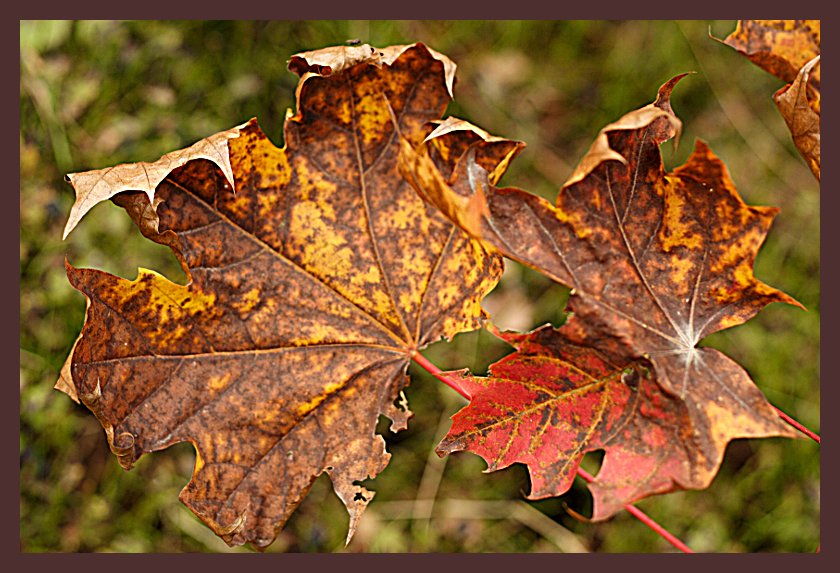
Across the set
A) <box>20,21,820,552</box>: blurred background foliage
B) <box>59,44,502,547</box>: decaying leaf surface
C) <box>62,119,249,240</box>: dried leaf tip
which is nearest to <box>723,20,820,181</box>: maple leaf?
<box>59,44,502,547</box>: decaying leaf surface

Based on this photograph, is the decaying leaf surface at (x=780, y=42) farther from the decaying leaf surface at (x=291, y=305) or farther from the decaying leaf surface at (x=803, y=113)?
the decaying leaf surface at (x=291, y=305)

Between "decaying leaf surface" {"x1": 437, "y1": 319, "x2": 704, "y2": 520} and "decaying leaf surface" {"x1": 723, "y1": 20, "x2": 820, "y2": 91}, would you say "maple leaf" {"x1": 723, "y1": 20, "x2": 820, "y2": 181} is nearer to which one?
"decaying leaf surface" {"x1": 723, "y1": 20, "x2": 820, "y2": 91}

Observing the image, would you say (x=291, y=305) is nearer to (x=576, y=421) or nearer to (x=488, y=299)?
(x=576, y=421)

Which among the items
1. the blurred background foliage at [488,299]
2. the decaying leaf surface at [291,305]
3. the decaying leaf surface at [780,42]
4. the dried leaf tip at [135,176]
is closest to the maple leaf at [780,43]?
the decaying leaf surface at [780,42]

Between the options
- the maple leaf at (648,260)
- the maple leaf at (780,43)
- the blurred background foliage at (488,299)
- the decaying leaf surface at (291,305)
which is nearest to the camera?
the maple leaf at (648,260)

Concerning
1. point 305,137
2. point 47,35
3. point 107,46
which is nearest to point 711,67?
point 305,137

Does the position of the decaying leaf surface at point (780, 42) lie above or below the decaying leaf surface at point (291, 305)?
above

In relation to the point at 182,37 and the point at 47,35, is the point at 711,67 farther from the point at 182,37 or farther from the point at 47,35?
the point at 47,35
